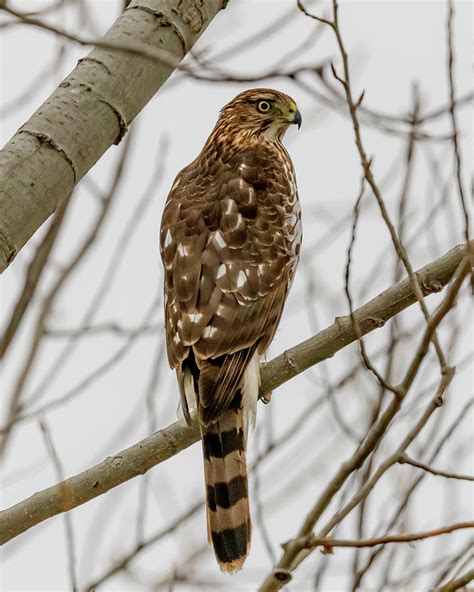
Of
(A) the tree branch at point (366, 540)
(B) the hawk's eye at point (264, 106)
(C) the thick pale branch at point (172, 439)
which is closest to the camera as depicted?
(A) the tree branch at point (366, 540)

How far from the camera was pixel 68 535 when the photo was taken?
9.77 ft

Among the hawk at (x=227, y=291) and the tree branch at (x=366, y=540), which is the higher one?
the hawk at (x=227, y=291)

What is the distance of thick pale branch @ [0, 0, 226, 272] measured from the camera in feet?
8.70

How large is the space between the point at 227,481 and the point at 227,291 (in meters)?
0.78

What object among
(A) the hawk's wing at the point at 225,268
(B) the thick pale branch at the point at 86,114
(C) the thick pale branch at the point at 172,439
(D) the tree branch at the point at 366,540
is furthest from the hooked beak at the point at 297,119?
(D) the tree branch at the point at 366,540

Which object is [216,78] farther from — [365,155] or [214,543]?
[214,543]

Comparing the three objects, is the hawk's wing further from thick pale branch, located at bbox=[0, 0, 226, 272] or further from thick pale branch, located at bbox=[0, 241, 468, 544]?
thick pale branch, located at bbox=[0, 0, 226, 272]

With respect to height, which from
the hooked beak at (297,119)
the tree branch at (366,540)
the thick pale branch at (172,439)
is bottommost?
the tree branch at (366,540)

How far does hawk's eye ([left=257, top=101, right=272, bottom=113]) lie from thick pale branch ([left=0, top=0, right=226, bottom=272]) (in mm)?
2259

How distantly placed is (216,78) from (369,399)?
7.33ft

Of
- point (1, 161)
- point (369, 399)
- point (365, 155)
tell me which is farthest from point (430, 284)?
point (369, 399)

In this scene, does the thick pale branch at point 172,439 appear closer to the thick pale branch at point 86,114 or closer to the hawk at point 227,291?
the hawk at point 227,291

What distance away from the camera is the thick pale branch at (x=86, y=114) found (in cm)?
265

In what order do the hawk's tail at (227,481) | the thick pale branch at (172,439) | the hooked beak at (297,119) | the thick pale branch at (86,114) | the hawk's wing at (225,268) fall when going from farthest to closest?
the hooked beak at (297,119) < the hawk's wing at (225,268) < the hawk's tail at (227,481) < the thick pale branch at (172,439) < the thick pale branch at (86,114)
